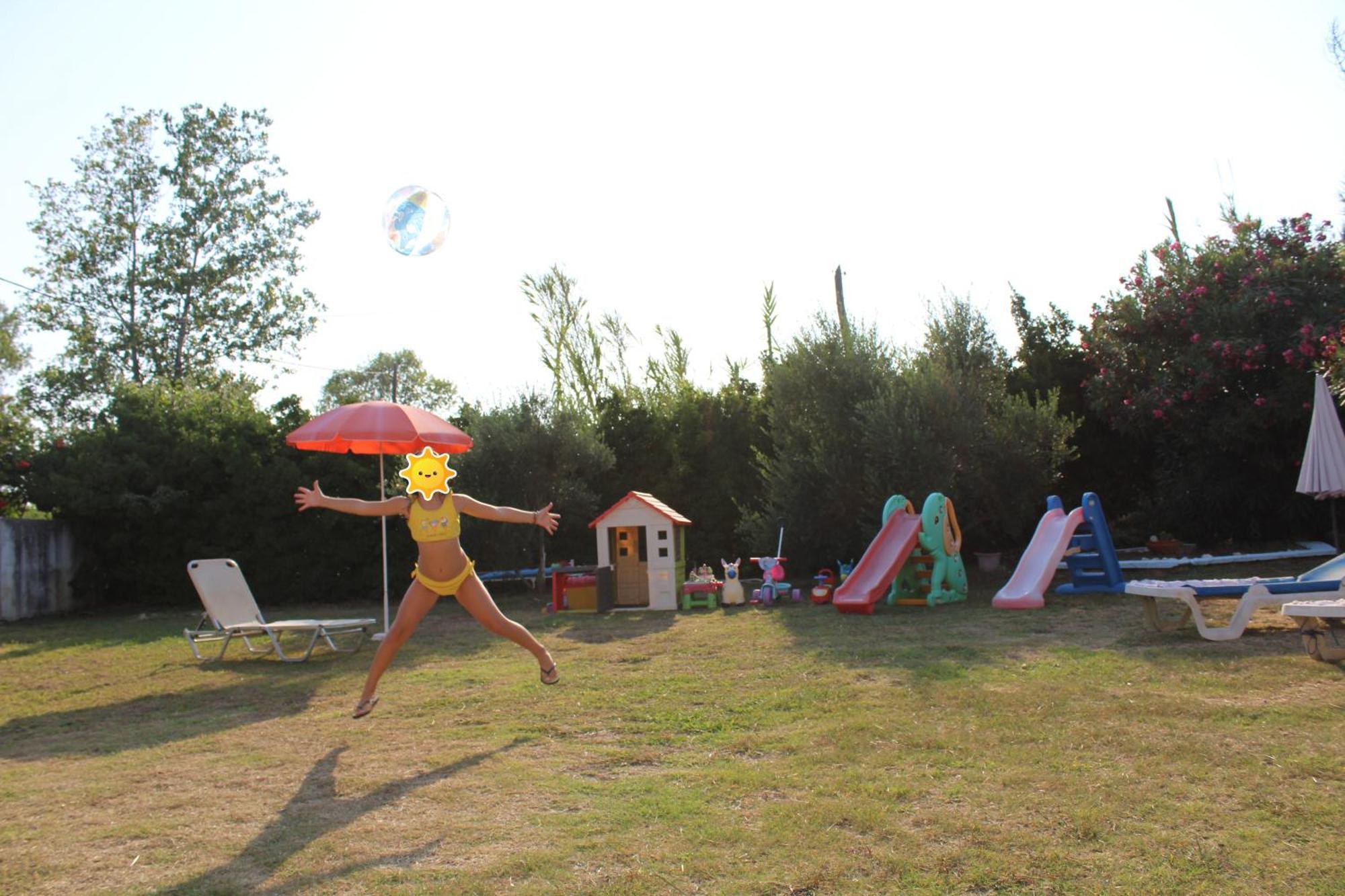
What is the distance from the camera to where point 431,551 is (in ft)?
22.0

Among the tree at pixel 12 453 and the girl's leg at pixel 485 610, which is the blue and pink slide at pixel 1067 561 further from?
the tree at pixel 12 453

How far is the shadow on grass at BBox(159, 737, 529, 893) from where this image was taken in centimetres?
383

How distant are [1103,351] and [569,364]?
12.8 m

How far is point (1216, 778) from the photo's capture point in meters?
4.52

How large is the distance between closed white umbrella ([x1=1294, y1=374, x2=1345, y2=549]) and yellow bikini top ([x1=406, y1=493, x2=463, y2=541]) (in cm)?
1171

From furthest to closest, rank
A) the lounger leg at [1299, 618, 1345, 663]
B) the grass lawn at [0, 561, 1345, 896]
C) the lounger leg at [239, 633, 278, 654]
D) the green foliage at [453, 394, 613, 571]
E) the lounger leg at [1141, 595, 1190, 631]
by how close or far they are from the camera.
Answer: the green foliage at [453, 394, 613, 571], the lounger leg at [239, 633, 278, 654], the lounger leg at [1141, 595, 1190, 631], the lounger leg at [1299, 618, 1345, 663], the grass lawn at [0, 561, 1345, 896]

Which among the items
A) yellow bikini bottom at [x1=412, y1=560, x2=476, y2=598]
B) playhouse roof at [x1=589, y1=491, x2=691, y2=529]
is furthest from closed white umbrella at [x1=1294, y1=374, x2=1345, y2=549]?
yellow bikini bottom at [x1=412, y1=560, x2=476, y2=598]

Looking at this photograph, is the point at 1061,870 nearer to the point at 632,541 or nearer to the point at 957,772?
the point at 957,772

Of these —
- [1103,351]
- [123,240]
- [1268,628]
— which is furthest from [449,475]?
[123,240]

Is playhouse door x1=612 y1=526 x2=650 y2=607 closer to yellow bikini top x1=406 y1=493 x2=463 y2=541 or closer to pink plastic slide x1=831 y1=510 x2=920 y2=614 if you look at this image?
pink plastic slide x1=831 y1=510 x2=920 y2=614

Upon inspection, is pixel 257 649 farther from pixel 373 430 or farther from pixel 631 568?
pixel 631 568

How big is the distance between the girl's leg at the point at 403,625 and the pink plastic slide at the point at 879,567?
6935mm

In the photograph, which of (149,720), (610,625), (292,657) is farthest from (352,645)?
(149,720)

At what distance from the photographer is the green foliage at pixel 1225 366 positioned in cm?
1452
